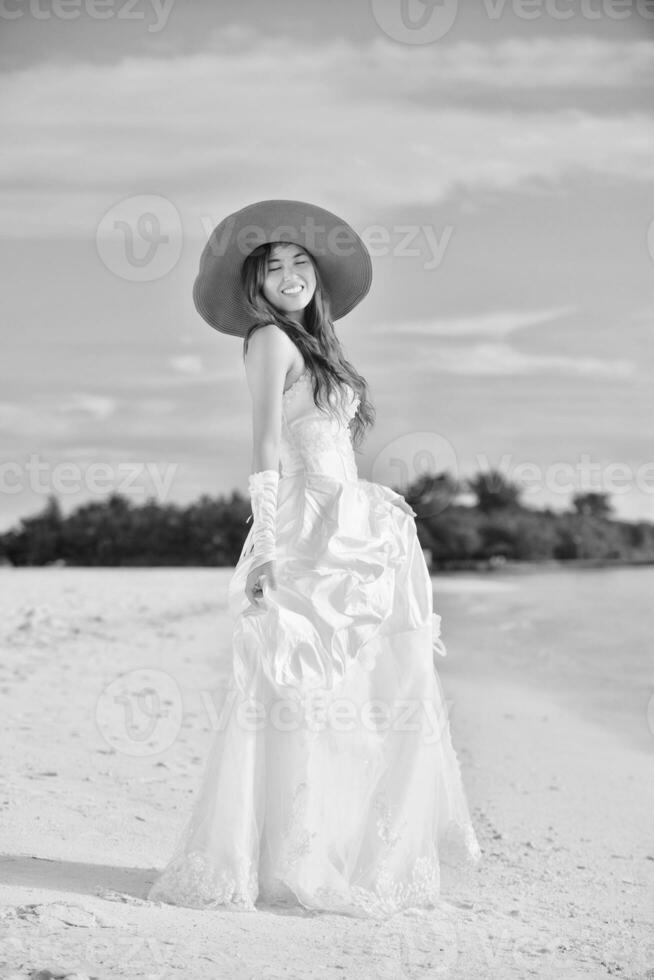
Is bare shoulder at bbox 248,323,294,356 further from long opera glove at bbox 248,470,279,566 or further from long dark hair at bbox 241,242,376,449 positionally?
long opera glove at bbox 248,470,279,566

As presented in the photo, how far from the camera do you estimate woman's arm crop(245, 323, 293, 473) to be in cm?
224

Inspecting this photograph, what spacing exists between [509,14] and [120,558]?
27.6ft

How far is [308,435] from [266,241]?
445 mm

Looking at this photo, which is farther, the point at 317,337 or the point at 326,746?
the point at 317,337

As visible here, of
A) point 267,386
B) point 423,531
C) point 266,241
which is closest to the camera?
point 267,386

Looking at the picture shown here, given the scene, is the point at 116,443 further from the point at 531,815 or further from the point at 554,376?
the point at 531,815

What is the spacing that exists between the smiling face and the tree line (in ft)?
34.1

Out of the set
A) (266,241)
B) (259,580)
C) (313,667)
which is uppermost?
(266,241)

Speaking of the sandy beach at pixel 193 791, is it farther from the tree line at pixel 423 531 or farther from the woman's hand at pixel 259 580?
the tree line at pixel 423 531

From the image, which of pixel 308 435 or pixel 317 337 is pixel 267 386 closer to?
pixel 308 435

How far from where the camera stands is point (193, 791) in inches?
133

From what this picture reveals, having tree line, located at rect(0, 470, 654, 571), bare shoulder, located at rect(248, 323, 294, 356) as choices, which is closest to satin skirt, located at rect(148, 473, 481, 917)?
bare shoulder, located at rect(248, 323, 294, 356)

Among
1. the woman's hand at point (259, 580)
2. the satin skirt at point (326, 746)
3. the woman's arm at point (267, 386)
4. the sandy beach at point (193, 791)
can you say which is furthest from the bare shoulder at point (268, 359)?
the sandy beach at point (193, 791)
